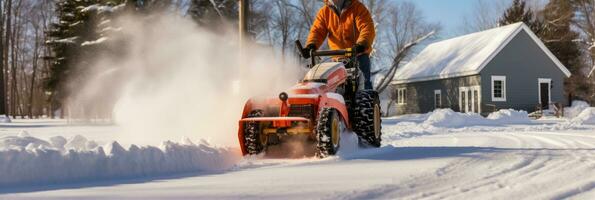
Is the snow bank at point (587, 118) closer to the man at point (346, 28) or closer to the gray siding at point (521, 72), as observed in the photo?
the gray siding at point (521, 72)

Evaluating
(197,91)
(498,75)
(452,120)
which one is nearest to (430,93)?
(498,75)

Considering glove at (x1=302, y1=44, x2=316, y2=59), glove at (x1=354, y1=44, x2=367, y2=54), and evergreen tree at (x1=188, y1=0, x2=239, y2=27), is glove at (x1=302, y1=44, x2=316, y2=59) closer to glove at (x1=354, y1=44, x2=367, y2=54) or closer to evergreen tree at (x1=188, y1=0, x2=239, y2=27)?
glove at (x1=354, y1=44, x2=367, y2=54)

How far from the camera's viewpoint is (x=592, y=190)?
4633 mm

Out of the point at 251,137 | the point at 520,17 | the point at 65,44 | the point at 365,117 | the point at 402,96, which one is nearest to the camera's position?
the point at 251,137

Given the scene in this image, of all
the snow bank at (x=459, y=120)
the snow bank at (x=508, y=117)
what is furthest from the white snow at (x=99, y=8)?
the snow bank at (x=508, y=117)

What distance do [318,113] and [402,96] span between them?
37714mm

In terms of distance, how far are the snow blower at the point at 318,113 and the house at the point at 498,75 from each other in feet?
90.0

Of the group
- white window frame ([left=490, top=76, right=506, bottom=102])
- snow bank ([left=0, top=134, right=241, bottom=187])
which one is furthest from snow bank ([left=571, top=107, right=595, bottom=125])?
snow bank ([left=0, top=134, right=241, bottom=187])

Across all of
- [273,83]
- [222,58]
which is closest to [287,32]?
[222,58]

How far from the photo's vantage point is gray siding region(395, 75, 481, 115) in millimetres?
36469

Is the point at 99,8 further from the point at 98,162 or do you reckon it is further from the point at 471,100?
the point at 98,162

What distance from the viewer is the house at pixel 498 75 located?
3456 centimetres

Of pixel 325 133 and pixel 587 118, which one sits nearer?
pixel 325 133

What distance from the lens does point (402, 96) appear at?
43.8 m
